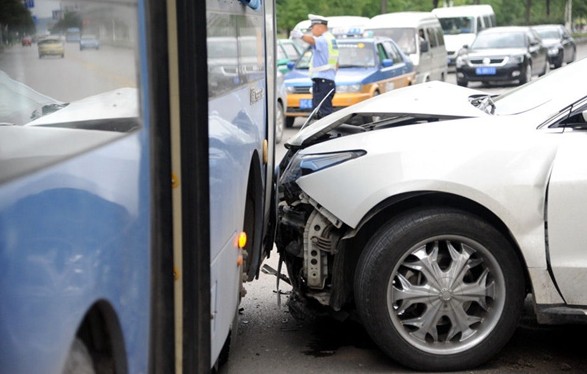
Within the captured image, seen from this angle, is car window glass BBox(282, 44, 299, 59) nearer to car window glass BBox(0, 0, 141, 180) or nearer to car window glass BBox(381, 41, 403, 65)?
car window glass BBox(381, 41, 403, 65)

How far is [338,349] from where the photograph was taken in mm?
5625

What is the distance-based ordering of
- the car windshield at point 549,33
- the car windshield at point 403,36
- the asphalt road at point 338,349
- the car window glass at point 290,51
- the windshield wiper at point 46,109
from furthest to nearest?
the car windshield at point 549,33 → the car windshield at point 403,36 → the car window glass at point 290,51 → the asphalt road at point 338,349 → the windshield wiper at point 46,109

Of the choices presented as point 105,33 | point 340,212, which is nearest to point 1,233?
point 105,33

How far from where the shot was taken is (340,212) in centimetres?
505

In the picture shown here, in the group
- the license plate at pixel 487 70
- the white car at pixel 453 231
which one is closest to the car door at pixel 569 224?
the white car at pixel 453 231

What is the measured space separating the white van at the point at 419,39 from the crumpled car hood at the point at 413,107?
58.8 feet

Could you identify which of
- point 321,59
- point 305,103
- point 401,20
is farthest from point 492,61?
point 321,59

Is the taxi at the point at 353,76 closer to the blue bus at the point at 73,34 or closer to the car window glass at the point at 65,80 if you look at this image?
the car window glass at the point at 65,80

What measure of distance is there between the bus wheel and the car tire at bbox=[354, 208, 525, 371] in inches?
98.7

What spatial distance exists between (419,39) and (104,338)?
23.7 metres

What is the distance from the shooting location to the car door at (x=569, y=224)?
15.8 ft

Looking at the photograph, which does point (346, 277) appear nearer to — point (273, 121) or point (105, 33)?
point (273, 121)

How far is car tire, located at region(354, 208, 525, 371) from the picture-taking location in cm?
495

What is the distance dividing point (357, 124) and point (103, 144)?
3480mm
